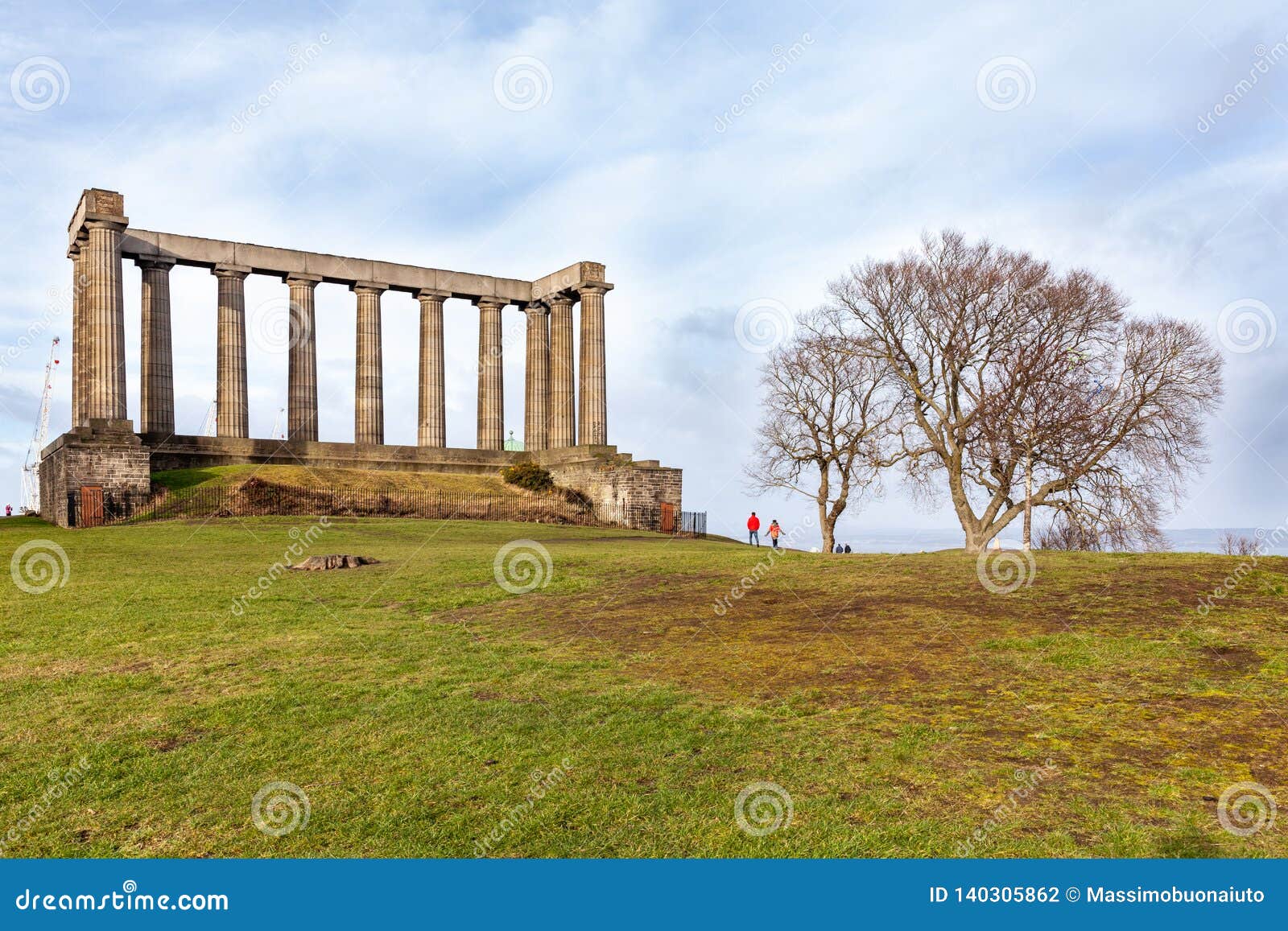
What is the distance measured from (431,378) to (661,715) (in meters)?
42.3

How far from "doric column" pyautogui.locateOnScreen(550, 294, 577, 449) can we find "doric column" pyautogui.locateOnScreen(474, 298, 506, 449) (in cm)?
289

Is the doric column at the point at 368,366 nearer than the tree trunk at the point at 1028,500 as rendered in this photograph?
No

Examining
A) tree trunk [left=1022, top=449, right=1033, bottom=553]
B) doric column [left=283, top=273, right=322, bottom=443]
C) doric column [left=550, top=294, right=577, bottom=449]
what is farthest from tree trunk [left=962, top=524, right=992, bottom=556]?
doric column [left=283, top=273, right=322, bottom=443]

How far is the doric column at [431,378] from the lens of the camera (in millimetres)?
49156

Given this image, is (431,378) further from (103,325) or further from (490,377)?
(103,325)

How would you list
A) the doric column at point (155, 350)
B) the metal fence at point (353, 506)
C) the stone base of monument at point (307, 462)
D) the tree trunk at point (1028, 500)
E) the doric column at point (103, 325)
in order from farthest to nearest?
the doric column at point (155, 350)
the doric column at point (103, 325)
the stone base of monument at point (307, 462)
the metal fence at point (353, 506)
the tree trunk at point (1028, 500)

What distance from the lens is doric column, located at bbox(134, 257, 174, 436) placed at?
43.2 m

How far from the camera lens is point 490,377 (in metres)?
51.8

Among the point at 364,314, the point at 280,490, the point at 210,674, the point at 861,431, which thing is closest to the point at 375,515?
the point at 280,490

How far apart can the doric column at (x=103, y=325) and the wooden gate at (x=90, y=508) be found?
547cm

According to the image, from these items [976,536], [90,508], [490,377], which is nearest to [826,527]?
[976,536]

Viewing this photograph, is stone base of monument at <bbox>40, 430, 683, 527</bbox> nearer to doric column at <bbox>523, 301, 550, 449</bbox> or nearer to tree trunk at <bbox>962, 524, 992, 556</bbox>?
doric column at <bbox>523, 301, 550, 449</bbox>

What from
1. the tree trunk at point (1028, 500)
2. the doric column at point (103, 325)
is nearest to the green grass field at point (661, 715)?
the tree trunk at point (1028, 500)

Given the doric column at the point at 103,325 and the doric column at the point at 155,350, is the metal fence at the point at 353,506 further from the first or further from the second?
the doric column at the point at 155,350
